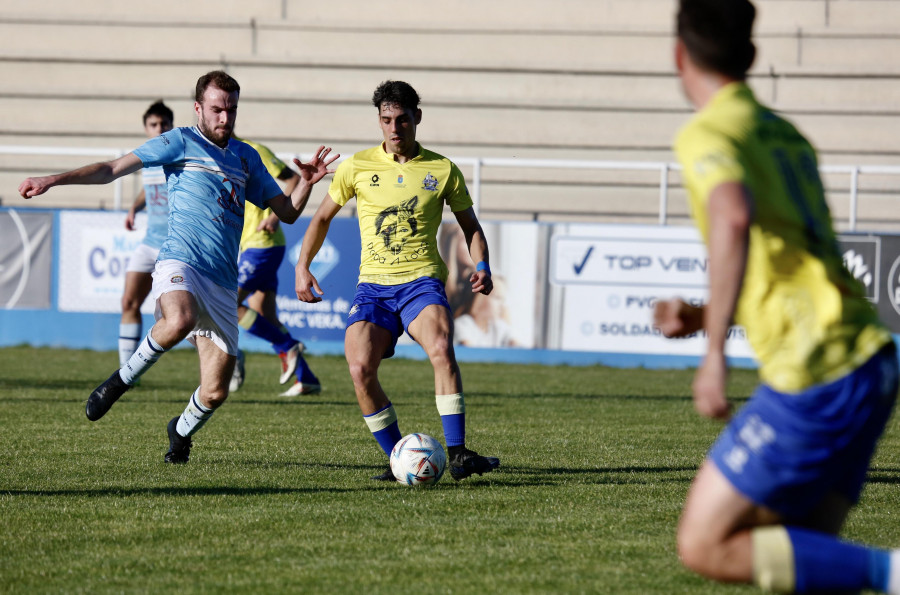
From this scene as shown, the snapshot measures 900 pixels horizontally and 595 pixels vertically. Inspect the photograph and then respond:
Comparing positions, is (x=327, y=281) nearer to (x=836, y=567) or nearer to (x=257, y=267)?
(x=257, y=267)

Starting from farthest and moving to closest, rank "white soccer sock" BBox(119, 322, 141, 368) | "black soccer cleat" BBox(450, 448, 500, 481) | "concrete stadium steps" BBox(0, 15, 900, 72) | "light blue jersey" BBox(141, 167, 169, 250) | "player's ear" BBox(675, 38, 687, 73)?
"concrete stadium steps" BBox(0, 15, 900, 72) < "white soccer sock" BBox(119, 322, 141, 368) < "light blue jersey" BBox(141, 167, 169, 250) < "black soccer cleat" BBox(450, 448, 500, 481) < "player's ear" BBox(675, 38, 687, 73)

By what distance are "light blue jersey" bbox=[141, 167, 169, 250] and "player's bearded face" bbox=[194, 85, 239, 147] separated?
134 inches

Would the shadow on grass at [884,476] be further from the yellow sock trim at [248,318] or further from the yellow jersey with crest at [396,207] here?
the yellow sock trim at [248,318]

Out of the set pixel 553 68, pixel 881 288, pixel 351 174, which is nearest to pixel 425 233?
pixel 351 174

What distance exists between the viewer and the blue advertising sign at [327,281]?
14.7 meters

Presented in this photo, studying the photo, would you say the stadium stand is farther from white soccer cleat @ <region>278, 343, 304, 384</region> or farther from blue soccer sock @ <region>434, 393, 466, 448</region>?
blue soccer sock @ <region>434, 393, 466, 448</region>

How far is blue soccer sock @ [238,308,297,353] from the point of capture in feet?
35.5

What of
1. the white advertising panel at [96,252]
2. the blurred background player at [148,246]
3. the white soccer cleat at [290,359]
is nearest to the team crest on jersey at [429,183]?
the blurred background player at [148,246]

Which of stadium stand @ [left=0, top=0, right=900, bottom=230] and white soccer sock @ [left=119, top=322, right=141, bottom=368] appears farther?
stadium stand @ [left=0, top=0, right=900, bottom=230]

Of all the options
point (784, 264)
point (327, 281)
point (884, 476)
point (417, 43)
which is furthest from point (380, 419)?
point (417, 43)

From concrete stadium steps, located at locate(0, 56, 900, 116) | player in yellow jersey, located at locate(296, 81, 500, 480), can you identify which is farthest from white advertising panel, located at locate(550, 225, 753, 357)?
player in yellow jersey, located at locate(296, 81, 500, 480)

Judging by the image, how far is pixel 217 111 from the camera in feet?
21.6

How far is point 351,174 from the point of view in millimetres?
6605

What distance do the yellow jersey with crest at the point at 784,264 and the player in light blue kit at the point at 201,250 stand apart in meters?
3.74
